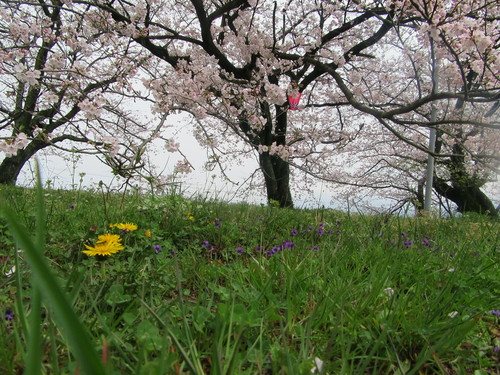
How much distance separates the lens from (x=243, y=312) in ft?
3.11

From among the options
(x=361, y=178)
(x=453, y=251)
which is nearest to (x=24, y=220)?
(x=453, y=251)

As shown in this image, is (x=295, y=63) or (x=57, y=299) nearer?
(x=57, y=299)

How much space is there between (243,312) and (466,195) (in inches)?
579

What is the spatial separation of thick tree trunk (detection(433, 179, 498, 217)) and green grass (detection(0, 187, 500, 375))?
13.0m

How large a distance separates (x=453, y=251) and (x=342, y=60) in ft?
20.9

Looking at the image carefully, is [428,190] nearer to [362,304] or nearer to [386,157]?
[386,157]

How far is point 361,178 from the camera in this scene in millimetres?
15062

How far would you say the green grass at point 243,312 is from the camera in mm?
717

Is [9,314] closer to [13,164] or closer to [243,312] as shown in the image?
[243,312]

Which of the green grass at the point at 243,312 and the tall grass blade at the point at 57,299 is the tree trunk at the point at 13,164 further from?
the tall grass blade at the point at 57,299

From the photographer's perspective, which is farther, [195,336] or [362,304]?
[362,304]

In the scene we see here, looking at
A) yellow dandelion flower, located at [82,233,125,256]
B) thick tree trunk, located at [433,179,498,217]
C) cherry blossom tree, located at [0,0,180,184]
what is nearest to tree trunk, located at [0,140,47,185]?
cherry blossom tree, located at [0,0,180,184]

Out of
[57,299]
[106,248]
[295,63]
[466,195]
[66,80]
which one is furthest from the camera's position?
[466,195]

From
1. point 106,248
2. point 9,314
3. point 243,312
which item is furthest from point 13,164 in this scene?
point 243,312
